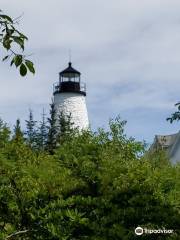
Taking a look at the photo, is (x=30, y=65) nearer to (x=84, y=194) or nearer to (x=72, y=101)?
(x=84, y=194)

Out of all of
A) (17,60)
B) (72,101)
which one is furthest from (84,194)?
(72,101)

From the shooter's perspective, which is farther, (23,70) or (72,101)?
(72,101)

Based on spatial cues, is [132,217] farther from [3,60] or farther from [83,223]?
[3,60]

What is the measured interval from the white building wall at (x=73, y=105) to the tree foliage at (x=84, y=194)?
5103 centimetres

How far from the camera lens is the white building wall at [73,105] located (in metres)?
61.2

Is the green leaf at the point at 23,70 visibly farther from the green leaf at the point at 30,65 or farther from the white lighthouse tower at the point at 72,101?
the white lighthouse tower at the point at 72,101

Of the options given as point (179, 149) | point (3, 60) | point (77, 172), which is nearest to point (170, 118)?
point (77, 172)

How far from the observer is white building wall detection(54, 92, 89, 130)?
61156mm

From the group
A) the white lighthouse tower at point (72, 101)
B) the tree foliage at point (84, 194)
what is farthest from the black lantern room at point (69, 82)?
the tree foliage at point (84, 194)

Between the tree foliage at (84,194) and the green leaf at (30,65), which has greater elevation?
the green leaf at (30,65)

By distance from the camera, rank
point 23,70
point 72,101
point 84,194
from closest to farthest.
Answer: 1. point 23,70
2. point 84,194
3. point 72,101

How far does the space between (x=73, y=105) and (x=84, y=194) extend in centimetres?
5260

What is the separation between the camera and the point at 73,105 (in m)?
61.8

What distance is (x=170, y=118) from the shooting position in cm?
701
